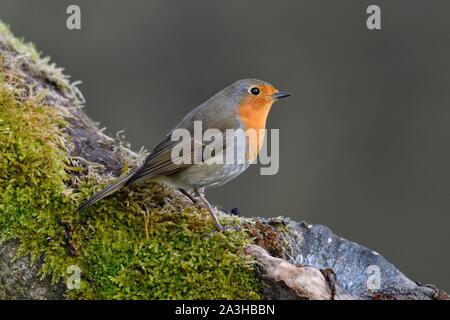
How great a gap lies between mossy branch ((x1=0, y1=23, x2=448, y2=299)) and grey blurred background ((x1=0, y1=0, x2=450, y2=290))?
214 inches

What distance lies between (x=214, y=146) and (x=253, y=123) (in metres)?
0.45

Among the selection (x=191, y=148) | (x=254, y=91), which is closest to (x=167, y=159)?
(x=191, y=148)

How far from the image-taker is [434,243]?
30.5 ft

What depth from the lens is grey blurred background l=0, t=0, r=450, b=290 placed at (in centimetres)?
970

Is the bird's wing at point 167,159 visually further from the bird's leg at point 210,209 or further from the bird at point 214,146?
the bird's leg at point 210,209

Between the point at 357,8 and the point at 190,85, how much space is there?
2.66 meters

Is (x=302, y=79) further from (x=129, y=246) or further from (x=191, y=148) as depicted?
(x=129, y=246)

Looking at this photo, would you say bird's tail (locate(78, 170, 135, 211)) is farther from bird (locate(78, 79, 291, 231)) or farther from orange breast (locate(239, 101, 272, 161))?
orange breast (locate(239, 101, 272, 161))

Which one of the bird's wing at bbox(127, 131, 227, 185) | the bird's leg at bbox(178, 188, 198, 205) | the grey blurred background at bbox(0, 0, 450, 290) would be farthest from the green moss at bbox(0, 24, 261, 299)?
the grey blurred background at bbox(0, 0, 450, 290)

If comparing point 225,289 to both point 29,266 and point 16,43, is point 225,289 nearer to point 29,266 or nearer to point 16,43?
point 29,266

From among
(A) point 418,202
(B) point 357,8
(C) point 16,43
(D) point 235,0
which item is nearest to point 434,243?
(A) point 418,202

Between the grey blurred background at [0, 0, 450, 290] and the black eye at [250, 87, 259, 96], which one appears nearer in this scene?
the black eye at [250, 87, 259, 96]

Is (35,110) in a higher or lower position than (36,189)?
higher

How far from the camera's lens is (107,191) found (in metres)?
3.84
